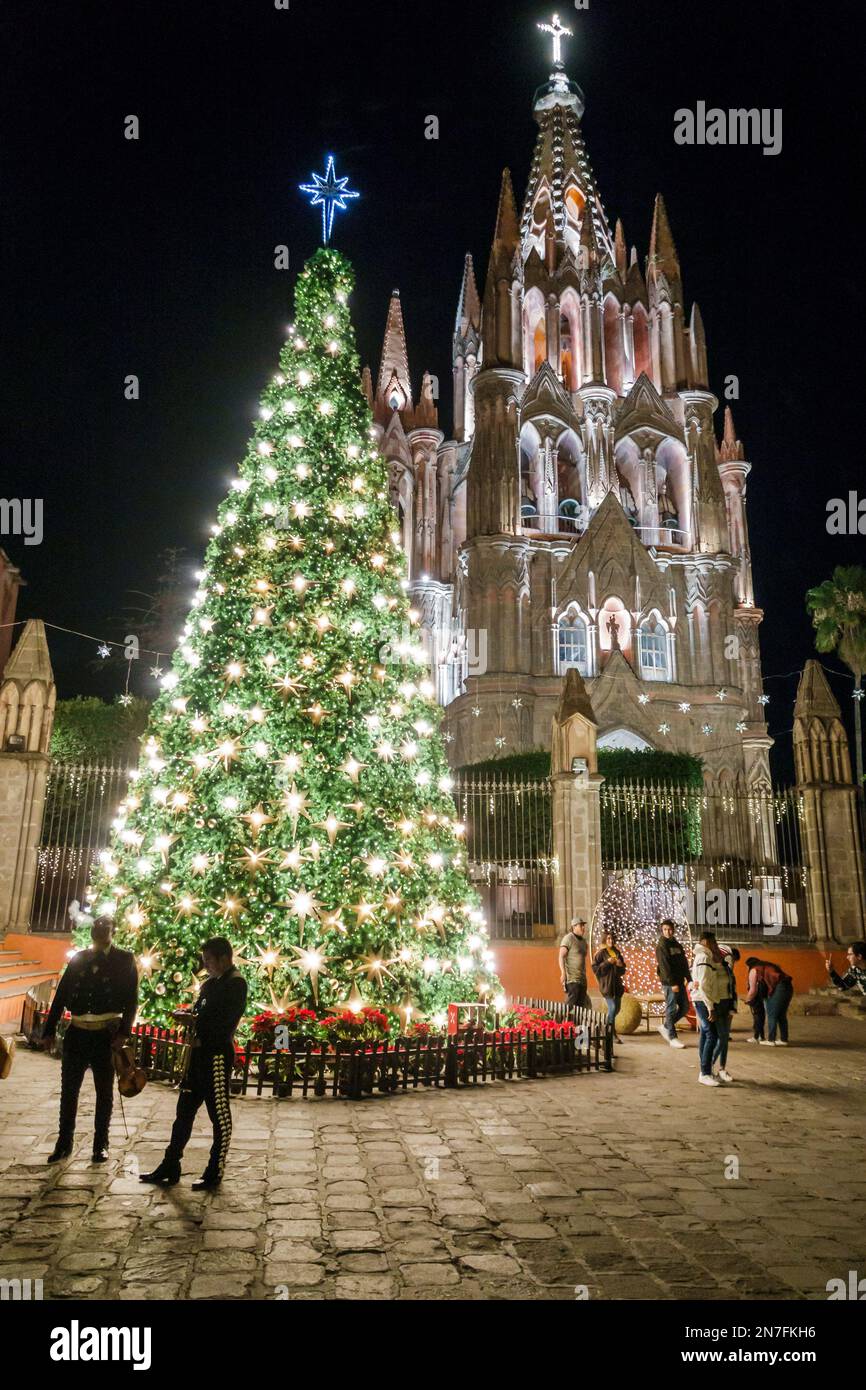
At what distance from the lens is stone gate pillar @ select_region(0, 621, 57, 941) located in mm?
14023

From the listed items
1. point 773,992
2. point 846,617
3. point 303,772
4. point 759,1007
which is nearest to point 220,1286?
point 303,772

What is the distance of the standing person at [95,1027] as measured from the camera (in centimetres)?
565

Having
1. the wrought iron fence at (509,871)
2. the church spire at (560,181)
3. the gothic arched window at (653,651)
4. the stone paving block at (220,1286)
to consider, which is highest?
the church spire at (560,181)

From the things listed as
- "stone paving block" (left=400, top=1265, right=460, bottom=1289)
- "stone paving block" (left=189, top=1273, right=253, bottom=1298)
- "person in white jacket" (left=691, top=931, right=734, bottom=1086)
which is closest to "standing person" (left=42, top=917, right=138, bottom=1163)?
"stone paving block" (left=189, top=1273, right=253, bottom=1298)

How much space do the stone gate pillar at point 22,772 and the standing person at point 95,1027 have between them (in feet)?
30.0

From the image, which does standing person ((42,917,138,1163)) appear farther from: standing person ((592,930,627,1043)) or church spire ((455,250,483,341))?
church spire ((455,250,483,341))

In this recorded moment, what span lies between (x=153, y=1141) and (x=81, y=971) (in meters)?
1.40

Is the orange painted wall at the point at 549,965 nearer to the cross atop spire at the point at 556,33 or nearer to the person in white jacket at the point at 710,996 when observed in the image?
the person in white jacket at the point at 710,996

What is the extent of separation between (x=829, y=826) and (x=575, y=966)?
298 inches

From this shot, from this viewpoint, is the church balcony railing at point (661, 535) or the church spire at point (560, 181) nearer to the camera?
the church balcony railing at point (661, 535)

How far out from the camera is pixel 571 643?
1417 inches

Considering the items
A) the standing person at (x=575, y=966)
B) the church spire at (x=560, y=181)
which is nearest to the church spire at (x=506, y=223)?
the church spire at (x=560, y=181)

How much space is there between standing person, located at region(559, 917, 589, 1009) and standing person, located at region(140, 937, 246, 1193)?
23.6ft

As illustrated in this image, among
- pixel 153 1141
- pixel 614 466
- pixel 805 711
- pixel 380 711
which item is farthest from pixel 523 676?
pixel 153 1141
